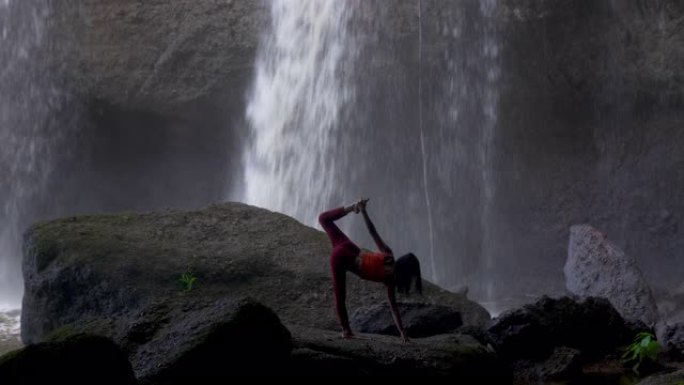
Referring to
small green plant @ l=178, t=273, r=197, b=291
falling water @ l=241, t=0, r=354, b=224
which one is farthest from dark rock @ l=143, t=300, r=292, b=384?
falling water @ l=241, t=0, r=354, b=224

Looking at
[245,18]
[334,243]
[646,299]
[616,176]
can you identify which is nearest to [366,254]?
[334,243]

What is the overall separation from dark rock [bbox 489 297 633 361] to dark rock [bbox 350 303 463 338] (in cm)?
37

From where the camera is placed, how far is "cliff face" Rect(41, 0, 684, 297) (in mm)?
14812

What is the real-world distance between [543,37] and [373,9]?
310 centimetres

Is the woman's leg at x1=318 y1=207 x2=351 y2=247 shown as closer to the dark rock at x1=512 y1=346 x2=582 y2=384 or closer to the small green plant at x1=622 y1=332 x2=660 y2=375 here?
the dark rock at x1=512 y1=346 x2=582 y2=384

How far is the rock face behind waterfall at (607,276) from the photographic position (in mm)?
9055

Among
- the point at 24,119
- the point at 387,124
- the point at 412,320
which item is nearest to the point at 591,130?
the point at 387,124

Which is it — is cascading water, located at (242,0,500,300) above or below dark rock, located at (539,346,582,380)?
above

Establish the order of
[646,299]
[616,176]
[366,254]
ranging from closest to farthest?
[366,254]
[646,299]
[616,176]

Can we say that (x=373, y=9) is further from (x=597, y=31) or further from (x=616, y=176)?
(x=616, y=176)

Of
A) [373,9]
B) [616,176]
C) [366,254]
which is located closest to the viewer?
[366,254]

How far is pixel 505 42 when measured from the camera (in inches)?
619

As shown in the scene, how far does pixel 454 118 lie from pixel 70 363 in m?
12.2

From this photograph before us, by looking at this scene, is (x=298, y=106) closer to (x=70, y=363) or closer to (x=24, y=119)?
(x=24, y=119)
